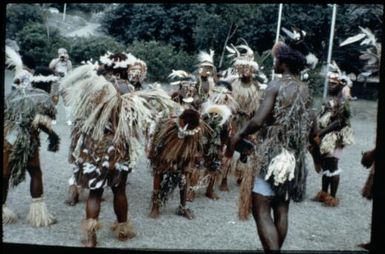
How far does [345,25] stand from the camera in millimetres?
17875

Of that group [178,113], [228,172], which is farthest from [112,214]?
[228,172]

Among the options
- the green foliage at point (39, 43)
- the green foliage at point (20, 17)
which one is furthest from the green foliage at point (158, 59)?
the green foliage at point (20, 17)

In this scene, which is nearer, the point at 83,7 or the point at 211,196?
the point at 211,196

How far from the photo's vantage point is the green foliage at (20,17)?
21.8 meters

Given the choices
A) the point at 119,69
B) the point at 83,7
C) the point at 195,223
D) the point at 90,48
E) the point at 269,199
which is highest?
the point at 83,7

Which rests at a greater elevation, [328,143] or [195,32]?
[195,32]

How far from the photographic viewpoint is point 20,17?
72.3ft

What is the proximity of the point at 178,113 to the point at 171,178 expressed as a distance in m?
0.72

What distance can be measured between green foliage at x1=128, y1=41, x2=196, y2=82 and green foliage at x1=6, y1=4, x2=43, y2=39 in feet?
18.1

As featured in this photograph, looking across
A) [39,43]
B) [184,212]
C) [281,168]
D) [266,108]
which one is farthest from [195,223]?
[39,43]

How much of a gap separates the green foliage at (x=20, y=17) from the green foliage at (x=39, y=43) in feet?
6.36

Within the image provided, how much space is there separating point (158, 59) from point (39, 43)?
4558 mm

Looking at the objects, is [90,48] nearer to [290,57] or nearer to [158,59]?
[158,59]

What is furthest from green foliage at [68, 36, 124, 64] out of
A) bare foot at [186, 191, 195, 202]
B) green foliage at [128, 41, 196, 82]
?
bare foot at [186, 191, 195, 202]
